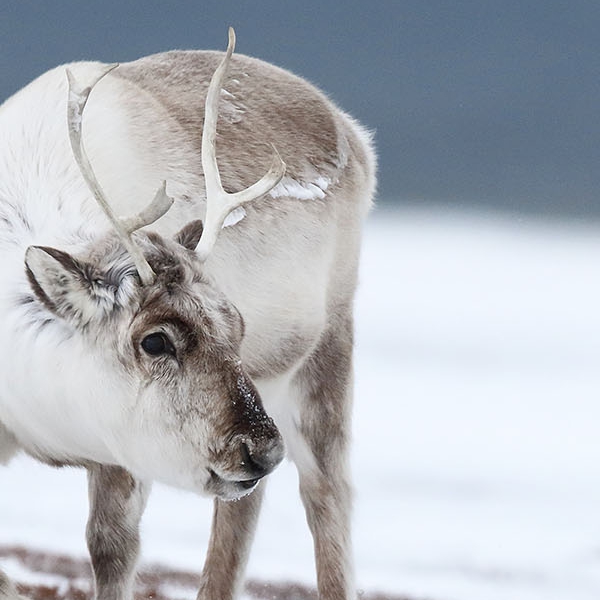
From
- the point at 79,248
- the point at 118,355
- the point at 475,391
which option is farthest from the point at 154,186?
the point at 475,391

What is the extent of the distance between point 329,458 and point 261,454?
1.81m

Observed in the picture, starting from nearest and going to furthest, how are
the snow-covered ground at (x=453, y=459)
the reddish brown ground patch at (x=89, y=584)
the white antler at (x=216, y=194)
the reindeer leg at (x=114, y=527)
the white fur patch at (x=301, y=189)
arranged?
the white antler at (x=216, y=194)
the reindeer leg at (x=114, y=527)
the white fur patch at (x=301, y=189)
the reddish brown ground patch at (x=89, y=584)
the snow-covered ground at (x=453, y=459)

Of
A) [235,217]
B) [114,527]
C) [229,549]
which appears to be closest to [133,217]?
→ [235,217]

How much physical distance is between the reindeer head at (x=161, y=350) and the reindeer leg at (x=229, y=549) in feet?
5.24

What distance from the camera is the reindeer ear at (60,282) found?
344 centimetres

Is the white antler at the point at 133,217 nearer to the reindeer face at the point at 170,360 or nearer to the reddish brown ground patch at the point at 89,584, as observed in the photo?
the reindeer face at the point at 170,360

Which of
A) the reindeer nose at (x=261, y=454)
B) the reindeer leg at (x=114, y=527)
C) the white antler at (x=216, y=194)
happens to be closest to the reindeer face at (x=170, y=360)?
the reindeer nose at (x=261, y=454)

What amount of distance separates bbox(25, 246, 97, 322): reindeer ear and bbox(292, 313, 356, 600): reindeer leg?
1684 millimetres

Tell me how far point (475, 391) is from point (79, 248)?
23.3 ft

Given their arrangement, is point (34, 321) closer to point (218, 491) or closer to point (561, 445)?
point (218, 491)

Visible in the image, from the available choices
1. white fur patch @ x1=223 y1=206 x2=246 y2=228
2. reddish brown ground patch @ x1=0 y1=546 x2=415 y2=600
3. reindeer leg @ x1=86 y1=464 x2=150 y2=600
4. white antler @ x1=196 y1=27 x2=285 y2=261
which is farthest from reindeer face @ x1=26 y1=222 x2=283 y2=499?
reddish brown ground patch @ x1=0 y1=546 x2=415 y2=600

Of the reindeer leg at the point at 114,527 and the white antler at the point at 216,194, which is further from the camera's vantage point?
the reindeer leg at the point at 114,527

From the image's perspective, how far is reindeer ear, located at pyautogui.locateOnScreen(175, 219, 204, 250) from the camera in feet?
12.6

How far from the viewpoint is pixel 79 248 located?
3.75 meters
